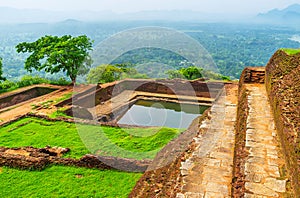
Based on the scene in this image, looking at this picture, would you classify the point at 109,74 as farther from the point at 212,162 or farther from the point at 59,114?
the point at 212,162

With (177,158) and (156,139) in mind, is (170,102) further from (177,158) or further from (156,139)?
(177,158)

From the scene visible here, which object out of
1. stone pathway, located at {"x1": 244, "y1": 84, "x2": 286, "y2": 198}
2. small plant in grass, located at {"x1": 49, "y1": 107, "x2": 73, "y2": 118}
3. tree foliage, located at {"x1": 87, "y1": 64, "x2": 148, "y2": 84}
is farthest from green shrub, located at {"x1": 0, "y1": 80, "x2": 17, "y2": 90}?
stone pathway, located at {"x1": 244, "y1": 84, "x2": 286, "y2": 198}

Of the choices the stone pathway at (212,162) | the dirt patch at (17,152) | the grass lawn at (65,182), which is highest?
the stone pathway at (212,162)

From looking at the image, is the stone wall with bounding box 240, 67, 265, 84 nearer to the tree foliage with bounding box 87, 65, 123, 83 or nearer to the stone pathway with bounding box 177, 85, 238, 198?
the stone pathway with bounding box 177, 85, 238, 198

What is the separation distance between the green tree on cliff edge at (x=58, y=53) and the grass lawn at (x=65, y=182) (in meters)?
11.6

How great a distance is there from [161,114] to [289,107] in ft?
34.0

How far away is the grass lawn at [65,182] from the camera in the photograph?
6352 millimetres

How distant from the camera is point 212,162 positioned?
522 cm

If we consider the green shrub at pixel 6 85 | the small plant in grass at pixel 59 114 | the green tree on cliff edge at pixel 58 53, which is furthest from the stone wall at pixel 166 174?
the green shrub at pixel 6 85

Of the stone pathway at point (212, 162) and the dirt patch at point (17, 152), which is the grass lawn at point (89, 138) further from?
the stone pathway at point (212, 162)

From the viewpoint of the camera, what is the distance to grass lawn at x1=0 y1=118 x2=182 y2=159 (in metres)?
8.66

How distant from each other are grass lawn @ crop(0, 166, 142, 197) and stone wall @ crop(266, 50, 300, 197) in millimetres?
3800

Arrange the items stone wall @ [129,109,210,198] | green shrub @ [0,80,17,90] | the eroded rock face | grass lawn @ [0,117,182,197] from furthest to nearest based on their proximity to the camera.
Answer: green shrub @ [0,80,17,90] → the eroded rock face → grass lawn @ [0,117,182,197] → stone wall @ [129,109,210,198]

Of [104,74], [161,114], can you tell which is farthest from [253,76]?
[104,74]
